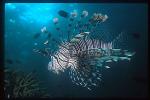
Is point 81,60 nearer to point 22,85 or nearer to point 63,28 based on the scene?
point 63,28

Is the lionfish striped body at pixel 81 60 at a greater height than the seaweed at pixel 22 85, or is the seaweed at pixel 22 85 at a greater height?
the lionfish striped body at pixel 81 60

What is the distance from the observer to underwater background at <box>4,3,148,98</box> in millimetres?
5105

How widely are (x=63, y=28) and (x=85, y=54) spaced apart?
32 cm

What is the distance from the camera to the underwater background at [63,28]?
511 centimetres

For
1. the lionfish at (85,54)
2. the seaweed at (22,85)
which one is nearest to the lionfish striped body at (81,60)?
the lionfish at (85,54)

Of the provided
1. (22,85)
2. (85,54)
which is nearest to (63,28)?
(85,54)

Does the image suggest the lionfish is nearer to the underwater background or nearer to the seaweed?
the underwater background

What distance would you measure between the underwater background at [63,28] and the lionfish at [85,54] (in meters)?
0.05

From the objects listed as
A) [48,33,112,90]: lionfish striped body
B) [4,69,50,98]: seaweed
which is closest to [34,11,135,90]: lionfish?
[48,33,112,90]: lionfish striped body

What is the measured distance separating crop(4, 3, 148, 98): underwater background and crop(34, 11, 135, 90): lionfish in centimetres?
5

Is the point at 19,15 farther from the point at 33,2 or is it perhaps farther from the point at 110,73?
the point at 110,73

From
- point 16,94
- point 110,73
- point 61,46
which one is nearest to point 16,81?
point 16,94

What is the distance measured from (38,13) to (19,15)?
0.58 feet

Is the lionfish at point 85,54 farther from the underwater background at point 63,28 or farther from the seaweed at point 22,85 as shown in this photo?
the seaweed at point 22,85
